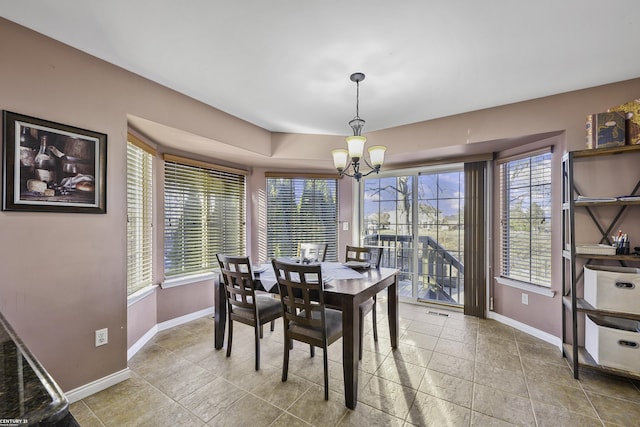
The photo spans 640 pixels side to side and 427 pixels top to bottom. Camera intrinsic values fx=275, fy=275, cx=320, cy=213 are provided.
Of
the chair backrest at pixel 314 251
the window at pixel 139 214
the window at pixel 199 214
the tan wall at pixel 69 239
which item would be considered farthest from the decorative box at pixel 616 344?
the window at pixel 139 214

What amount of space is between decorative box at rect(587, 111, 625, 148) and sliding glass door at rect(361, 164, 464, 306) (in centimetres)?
157

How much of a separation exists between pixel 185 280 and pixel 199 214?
86cm

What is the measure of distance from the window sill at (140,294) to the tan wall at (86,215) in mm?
224

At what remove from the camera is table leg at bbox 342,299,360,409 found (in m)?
1.92

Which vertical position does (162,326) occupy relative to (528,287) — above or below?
below

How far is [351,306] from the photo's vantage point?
2.00m

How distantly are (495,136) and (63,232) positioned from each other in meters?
3.96

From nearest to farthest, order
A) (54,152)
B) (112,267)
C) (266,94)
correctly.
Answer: (54,152), (112,267), (266,94)

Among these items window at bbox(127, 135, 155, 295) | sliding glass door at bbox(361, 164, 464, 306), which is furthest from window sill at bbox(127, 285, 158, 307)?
sliding glass door at bbox(361, 164, 464, 306)

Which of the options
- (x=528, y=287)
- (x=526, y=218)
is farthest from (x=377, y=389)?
(x=526, y=218)

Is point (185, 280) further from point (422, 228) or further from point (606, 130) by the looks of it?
point (606, 130)

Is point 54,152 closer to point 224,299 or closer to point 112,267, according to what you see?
point 112,267

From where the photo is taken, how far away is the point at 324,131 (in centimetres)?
381

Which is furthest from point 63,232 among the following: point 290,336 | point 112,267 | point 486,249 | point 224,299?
point 486,249
